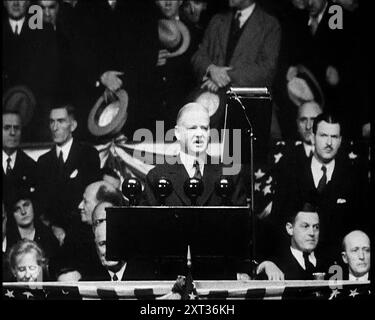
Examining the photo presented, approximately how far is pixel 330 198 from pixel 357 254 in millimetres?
345

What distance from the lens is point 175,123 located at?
179 inches

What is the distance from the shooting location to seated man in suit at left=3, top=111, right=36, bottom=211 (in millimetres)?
4527

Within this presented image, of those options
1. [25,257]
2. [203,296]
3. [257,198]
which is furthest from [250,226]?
[25,257]

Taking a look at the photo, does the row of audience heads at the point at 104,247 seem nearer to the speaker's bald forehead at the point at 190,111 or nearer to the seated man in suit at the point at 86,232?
the seated man in suit at the point at 86,232

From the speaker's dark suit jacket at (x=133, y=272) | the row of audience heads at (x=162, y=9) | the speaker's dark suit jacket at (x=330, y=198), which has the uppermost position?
the row of audience heads at (x=162, y=9)

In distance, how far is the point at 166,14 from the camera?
458 cm

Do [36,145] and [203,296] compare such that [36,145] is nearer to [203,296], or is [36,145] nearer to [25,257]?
[25,257]

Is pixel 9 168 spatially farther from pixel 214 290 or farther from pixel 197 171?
pixel 214 290

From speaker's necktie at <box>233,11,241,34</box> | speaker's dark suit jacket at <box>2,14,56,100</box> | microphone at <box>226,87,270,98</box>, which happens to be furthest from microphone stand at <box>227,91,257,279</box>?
speaker's dark suit jacket at <box>2,14,56,100</box>

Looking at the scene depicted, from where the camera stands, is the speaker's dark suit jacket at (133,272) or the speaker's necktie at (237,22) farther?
the speaker's necktie at (237,22)

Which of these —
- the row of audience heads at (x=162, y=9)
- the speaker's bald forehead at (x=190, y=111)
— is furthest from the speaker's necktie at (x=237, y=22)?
the speaker's bald forehead at (x=190, y=111)

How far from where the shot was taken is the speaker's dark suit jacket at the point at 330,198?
4465 millimetres

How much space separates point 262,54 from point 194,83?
42 cm

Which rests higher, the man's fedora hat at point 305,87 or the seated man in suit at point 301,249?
the man's fedora hat at point 305,87
